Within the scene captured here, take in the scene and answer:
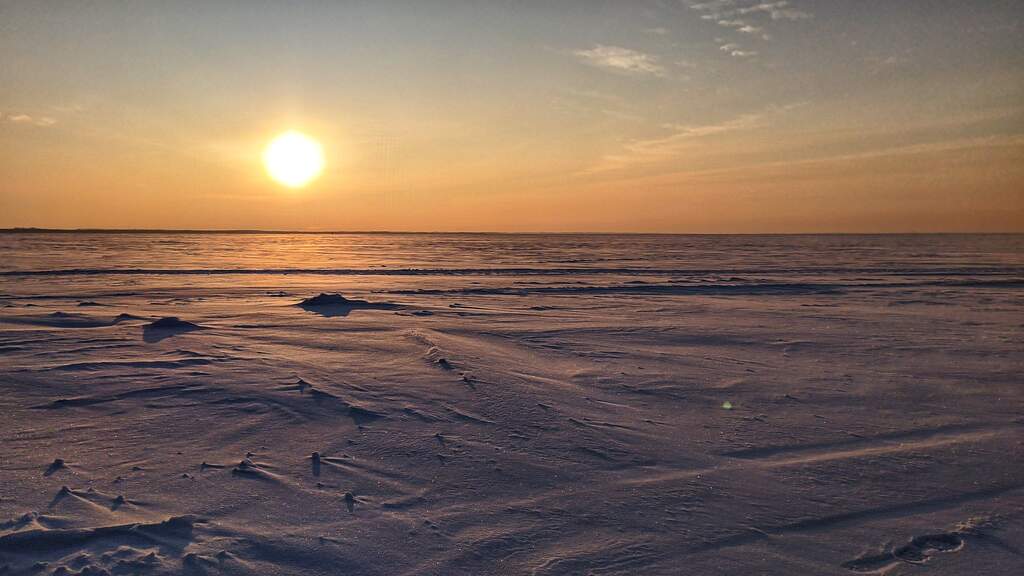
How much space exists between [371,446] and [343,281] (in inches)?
563

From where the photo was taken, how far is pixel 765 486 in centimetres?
343

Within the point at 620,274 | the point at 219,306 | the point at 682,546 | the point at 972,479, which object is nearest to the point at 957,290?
the point at 620,274

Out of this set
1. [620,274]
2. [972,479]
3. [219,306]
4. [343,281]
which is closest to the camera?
[972,479]

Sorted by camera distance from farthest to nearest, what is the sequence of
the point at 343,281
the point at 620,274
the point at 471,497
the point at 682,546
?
the point at 620,274
the point at 343,281
the point at 471,497
the point at 682,546

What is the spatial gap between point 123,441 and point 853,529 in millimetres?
4341

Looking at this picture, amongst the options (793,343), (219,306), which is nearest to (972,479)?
(793,343)

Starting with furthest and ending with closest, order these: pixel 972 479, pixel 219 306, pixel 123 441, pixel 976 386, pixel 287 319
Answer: pixel 219 306, pixel 287 319, pixel 976 386, pixel 123 441, pixel 972 479

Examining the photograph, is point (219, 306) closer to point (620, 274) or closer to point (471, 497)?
point (471, 497)

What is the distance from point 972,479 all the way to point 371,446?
3.71 meters

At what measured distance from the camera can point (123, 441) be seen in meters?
3.86

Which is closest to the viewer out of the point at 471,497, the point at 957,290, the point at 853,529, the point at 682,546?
the point at 682,546

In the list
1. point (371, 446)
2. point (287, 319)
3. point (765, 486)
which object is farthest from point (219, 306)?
point (765, 486)

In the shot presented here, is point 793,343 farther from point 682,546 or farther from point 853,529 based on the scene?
point 682,546

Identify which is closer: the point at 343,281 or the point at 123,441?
the point at 123,441
